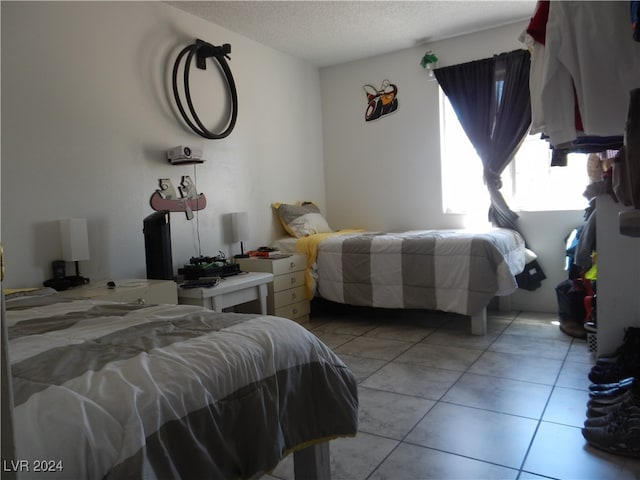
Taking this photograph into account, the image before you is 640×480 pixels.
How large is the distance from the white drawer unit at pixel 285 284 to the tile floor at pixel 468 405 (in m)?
0.35

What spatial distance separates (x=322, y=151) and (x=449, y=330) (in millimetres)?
2655

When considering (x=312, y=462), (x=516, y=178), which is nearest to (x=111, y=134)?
(x=312, y=462)

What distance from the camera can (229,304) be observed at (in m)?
3.11

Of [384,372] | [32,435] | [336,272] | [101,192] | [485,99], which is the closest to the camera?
[32,435]

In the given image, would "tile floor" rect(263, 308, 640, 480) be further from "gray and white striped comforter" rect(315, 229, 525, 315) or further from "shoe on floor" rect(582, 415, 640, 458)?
"gray and white striped comforter" rect(315, 229, 525, 315)

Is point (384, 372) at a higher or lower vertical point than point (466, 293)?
lower

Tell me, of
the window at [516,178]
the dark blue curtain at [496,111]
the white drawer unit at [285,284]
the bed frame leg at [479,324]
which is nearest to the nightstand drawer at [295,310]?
the white drawer unit at [285,284]

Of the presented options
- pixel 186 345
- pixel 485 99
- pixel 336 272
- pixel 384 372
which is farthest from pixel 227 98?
pixel 186 345

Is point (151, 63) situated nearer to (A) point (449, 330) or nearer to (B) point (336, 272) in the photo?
(B) point (336, 272)

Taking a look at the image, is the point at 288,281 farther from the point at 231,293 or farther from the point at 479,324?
the point at 479,324

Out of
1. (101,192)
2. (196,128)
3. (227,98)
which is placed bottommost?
(101,192)

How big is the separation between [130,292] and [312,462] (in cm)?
155

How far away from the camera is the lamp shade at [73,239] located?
105 inches

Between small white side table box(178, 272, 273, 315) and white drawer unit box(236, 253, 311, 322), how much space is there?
211 millimetres
